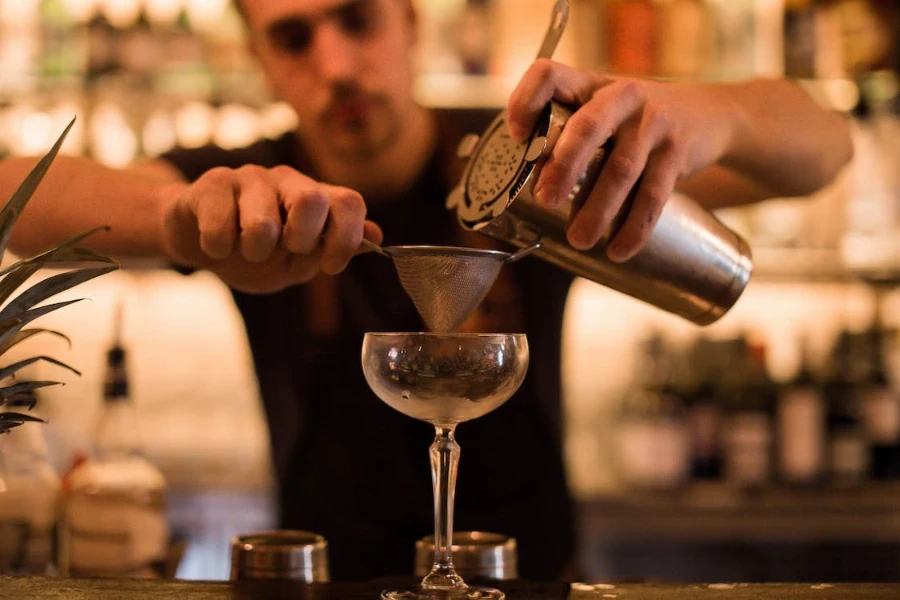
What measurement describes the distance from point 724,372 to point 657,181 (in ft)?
6.65

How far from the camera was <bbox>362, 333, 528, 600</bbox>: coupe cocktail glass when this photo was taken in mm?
967

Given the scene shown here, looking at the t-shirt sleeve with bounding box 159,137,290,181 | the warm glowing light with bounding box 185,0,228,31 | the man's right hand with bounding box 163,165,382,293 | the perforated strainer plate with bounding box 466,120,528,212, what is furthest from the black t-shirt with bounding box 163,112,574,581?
the warm glowing light with bounding box 185,0,228,31

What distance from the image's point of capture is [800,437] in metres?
2.87

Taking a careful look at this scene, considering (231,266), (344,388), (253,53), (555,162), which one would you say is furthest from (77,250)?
(253,53)

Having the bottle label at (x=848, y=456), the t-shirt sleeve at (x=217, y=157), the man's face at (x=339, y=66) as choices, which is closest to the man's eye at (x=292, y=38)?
the man's face at (x=339, y=66)

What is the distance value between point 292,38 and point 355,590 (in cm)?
111

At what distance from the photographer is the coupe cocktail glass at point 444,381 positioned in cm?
97

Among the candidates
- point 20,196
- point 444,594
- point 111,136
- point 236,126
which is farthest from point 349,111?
point 111,136

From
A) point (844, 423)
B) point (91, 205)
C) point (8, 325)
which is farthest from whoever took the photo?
point (844, 423)

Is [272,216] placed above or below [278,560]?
above

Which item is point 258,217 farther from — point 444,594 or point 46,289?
point 444,594

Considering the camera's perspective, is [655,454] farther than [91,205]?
Yes

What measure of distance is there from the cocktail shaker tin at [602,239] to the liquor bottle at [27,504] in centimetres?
60

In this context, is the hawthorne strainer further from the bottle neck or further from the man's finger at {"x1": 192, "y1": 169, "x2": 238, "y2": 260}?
the bottle neck
